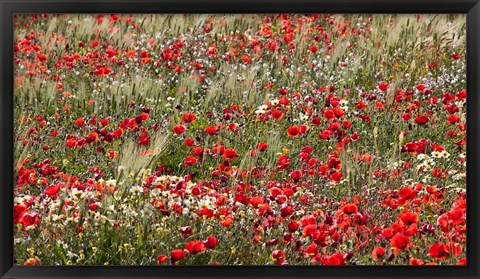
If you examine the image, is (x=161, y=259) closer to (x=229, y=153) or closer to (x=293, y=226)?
(x=293, y=226)

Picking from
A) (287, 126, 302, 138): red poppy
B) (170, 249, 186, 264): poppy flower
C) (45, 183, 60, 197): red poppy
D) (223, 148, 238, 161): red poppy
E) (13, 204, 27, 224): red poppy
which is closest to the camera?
(170, 249, 186, 264): poppy flower

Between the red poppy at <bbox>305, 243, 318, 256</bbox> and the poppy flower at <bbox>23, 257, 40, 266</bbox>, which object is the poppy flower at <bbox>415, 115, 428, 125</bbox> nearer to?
the red poppy at <bbox>305, 243, 318, 256</bbox>

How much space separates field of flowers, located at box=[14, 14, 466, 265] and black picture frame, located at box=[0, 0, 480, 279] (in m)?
0.08

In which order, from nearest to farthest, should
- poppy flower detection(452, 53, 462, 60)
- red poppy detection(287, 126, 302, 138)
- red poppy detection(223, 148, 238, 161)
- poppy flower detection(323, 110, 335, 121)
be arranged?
red poppy detection(223, 148, 238, 161)
red poppy detection(287, 126, 302, 138)
poppy flower detection(323, 110, 335, 121)
poppy flower detection(452, 53, 462, 60)

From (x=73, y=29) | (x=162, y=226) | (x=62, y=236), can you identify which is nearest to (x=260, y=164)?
(x=162, y=226)

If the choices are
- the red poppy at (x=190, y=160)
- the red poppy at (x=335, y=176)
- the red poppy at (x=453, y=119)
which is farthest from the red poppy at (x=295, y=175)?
the red poppy at (x=453, y=119)

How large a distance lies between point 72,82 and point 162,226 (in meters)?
1.71

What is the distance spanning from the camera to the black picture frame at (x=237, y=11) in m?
3.62

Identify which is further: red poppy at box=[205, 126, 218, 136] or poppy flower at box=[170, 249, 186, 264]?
red poppy at box=[205, 126, 218, 136]

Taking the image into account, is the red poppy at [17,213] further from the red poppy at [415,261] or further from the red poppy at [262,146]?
the red poppy at [415,261]

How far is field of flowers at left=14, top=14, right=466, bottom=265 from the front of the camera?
12.4ft

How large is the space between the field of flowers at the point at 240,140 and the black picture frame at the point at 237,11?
0.26 feet

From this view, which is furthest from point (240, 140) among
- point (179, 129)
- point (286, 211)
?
point (286, 211)

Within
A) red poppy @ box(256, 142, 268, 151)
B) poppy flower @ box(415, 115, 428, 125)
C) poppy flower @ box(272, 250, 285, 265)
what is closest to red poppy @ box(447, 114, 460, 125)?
poppy flower @ box(415, 115, 428, 125)
